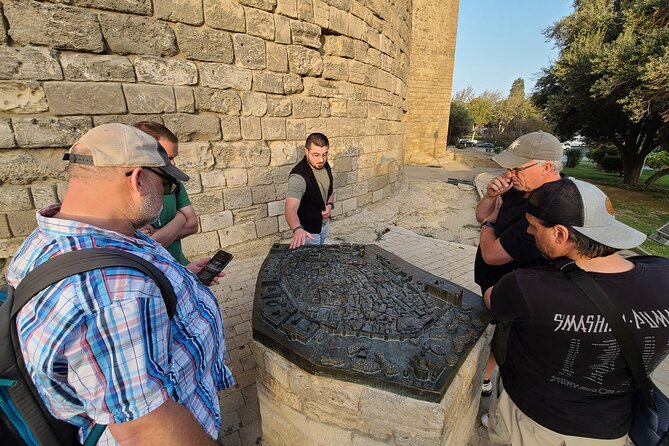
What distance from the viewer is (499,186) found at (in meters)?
2.20

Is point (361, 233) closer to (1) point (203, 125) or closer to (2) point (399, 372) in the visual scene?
(1) point (203, 125)

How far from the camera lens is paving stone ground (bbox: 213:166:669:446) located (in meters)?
A: 2.20

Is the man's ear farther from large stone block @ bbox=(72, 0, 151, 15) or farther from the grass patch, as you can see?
the grass patch

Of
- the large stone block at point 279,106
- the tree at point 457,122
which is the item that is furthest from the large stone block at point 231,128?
the tree at point 457,122

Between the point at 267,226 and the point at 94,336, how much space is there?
413 cm

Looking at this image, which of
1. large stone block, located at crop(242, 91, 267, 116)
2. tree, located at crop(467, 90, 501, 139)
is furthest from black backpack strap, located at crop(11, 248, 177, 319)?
tree, located at crop(467, 90, 501, 139)

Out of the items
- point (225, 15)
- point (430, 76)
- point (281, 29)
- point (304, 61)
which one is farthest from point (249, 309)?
point (430, 76)

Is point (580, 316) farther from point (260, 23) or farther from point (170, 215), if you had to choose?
point (260, 23)

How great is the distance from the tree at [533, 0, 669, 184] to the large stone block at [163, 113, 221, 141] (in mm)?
11029

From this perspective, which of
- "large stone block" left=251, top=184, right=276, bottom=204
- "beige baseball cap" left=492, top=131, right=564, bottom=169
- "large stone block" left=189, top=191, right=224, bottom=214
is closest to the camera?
"beige baseball cap" left=492, top=131, right=564, bottom=169

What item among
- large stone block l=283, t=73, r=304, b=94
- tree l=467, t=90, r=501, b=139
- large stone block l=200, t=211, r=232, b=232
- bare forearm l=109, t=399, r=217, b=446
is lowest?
large stone block l=200, t=211, r=232, b=232

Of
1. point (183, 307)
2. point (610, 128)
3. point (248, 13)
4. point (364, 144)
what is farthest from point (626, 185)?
point (183, 307)

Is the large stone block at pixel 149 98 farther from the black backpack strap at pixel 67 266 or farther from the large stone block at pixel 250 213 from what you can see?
the black backpack strap at pixel 67 266

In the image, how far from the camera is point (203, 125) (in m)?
3.95
